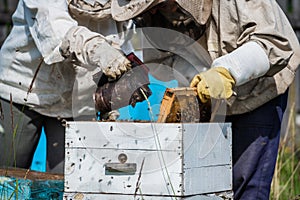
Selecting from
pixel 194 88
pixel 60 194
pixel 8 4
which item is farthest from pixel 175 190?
pixel 8 4

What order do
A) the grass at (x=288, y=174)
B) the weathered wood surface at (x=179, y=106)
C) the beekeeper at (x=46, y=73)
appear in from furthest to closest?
the grass at (x=288, y=174), the beekeeper at (x=46, y=73), the weathered wood surface at (x=179, y=106)

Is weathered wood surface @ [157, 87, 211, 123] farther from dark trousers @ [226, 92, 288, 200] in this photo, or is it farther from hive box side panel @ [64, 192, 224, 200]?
dark trousers @ [226, 92, 288, 200]

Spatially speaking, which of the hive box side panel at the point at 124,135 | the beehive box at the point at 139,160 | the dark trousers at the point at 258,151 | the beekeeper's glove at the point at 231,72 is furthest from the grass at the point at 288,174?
the hive box side panel at the point at 124,135

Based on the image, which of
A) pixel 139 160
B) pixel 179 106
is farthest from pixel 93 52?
pixel 139 160

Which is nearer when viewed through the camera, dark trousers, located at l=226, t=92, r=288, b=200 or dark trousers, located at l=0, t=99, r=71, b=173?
dark trousers, located at l=226, t=92, r=288, b=200

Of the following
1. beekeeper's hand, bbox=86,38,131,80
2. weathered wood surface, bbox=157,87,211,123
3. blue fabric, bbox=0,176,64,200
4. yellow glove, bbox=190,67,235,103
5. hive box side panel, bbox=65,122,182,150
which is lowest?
blue fabric, bbox=0,176,64,200

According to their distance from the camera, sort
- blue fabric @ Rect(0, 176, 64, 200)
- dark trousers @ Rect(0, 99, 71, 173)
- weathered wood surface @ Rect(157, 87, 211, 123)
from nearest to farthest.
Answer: weathered wood surface @ Rect(157, 87, 211, 123) < blue fabric @ Rect(0, 176, 64, 200) < dark trousers @ Rect(0, 99, 71, 173)

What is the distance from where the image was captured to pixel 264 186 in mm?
2787

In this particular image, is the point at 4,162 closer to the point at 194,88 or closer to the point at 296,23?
the point at 194,88

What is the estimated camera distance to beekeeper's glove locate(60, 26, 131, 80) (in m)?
2.36

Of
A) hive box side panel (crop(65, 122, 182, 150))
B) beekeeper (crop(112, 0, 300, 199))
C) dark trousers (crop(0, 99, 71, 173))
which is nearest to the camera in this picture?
hive box side panel (crop(65, 122, 182, 150))

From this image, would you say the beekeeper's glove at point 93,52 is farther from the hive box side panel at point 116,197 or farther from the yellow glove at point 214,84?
the hive box side panel at point 116,197

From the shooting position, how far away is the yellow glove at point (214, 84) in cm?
231

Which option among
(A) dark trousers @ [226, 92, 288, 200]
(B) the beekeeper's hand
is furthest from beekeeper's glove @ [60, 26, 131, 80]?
(A) dark trousers @ [226, 92, 288, 200]
